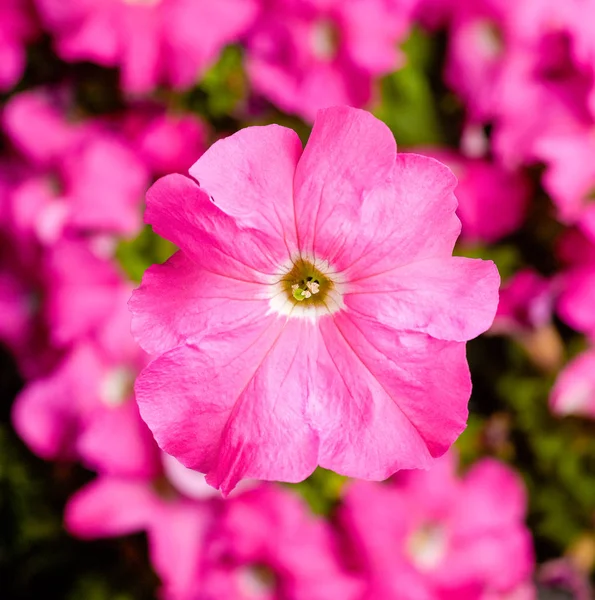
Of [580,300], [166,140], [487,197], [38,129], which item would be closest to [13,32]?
[38,129]

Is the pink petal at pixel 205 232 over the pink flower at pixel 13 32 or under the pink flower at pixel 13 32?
over

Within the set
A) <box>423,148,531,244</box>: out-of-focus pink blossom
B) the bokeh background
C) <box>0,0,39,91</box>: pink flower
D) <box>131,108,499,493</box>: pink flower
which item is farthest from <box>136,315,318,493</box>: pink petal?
→ <box>0,0,39,91</box>: pink flower

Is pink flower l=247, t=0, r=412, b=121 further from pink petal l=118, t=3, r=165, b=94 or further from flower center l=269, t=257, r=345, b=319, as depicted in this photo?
flower center l=269, t=257, r=345, b=319

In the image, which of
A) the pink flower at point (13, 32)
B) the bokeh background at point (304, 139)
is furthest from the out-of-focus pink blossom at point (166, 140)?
the pink flower at point (13, 32)

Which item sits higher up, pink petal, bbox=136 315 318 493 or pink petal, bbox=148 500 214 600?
pink petal, bbox=136 315 318 493

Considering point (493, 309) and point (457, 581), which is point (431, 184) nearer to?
point (493, 309)

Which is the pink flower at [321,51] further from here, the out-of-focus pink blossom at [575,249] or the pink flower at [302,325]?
the pink flower at [302,325]
